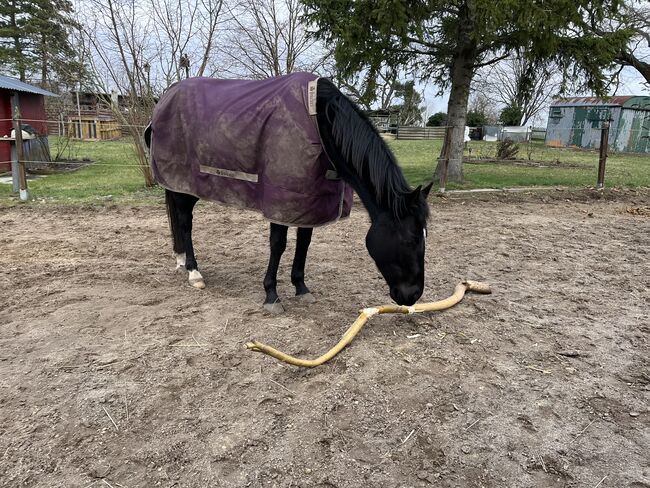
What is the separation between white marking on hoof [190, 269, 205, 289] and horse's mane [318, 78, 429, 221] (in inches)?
59.2

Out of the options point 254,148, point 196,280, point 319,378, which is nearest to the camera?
point 319,378

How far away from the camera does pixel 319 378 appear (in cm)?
229

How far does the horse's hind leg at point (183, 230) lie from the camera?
365 cm

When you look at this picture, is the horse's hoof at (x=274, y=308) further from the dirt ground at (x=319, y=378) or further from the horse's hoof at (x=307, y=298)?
the horse's hoof at (x=307, y=298)

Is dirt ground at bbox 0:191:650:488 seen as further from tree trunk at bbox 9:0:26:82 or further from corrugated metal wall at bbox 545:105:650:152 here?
tree trunk at bbox 9:0:26:82

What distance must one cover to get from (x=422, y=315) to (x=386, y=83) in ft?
23.0

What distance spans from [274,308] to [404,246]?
1055 mm

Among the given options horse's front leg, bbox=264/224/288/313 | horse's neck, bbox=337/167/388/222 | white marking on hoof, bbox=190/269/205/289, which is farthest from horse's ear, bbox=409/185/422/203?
white marking on hoof, bbox=190/269/205/289

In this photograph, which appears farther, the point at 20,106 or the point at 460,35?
the point at 20,106

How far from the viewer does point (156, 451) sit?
69.9 inches

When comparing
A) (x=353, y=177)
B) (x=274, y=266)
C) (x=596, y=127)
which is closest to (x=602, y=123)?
(x=596, y=127)

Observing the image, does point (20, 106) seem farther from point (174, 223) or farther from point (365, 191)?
point (365, 191)

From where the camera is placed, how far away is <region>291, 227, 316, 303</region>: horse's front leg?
334cm

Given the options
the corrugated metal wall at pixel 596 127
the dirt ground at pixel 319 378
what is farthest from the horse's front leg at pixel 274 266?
the corrugated metal wall at pixel 596 127
